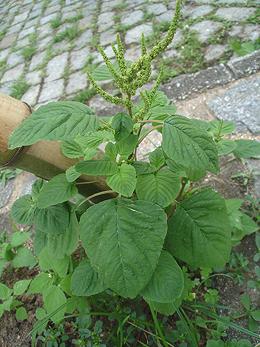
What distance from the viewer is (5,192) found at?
2684mm

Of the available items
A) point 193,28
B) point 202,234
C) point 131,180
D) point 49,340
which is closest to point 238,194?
point 202,234

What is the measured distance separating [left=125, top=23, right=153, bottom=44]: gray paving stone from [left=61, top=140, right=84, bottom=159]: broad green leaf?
2.22 metres

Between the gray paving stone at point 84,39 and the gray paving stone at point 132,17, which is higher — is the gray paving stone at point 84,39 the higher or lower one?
the lower one

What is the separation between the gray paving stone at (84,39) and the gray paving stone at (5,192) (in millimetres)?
1584

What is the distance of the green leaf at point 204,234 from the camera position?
139cm

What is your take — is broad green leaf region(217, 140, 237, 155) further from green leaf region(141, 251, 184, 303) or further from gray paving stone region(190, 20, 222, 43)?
gray paving stone region(190, 20, 222, 43)

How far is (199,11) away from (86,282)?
2842mm

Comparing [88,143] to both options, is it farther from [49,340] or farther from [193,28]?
[193,28]

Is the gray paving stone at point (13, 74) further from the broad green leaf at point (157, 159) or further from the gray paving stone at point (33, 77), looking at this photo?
the broad green leaf at point (157, 159)

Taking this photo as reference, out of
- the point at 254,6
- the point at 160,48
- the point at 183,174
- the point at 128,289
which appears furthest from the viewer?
the point at 254,6

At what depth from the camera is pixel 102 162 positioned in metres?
1.27

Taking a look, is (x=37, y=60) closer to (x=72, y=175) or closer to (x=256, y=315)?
(x=72, y=175)

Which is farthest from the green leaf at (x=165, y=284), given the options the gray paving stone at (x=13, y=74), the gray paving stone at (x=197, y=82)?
the gray paving stone at (x=13, y=74)

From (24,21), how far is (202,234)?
12.8 feet
